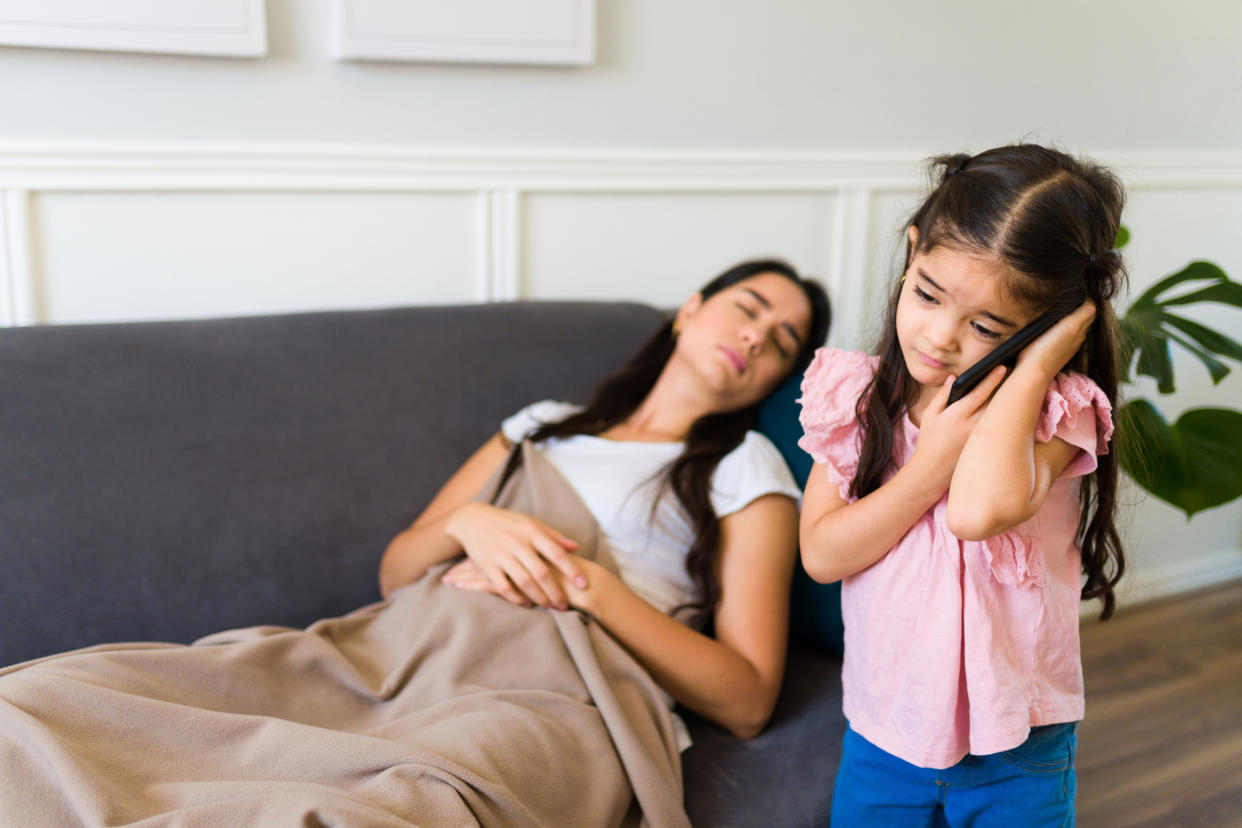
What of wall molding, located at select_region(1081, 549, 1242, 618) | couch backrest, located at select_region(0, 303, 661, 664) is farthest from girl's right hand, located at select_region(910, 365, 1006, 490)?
wall molding, located at select_region(1081, 549, 1242, 618)

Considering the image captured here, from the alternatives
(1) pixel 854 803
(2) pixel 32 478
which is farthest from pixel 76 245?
(1) pixel 854 803

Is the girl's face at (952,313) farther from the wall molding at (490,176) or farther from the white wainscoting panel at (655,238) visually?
the white wainscoting panel at (655,238)

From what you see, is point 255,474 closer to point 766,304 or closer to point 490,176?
point 490,176

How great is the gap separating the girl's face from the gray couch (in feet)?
2.02

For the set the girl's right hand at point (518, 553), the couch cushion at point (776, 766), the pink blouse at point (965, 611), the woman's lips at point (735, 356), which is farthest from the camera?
the woman's lips at point (735, 356)

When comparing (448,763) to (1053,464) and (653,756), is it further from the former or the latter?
(1053,464)

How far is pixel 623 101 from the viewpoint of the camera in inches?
78.9

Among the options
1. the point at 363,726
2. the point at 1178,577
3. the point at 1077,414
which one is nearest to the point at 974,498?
the point at 1077,414

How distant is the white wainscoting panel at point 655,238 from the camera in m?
2.01

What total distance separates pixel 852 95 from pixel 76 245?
157 cm

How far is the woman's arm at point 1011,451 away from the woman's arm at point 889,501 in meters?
0.02

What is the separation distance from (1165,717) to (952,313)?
64.8 inches

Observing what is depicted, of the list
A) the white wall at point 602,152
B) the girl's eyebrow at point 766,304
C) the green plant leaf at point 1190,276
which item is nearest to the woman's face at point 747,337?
the girl's eyebrow at point 766,304

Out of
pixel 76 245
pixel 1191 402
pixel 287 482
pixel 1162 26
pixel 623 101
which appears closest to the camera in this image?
pixel 287 482
